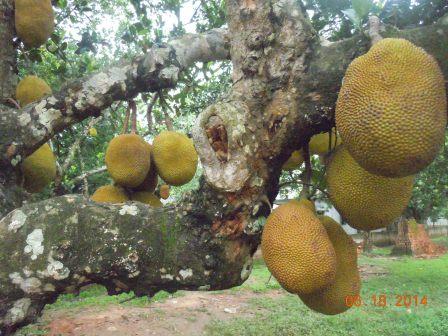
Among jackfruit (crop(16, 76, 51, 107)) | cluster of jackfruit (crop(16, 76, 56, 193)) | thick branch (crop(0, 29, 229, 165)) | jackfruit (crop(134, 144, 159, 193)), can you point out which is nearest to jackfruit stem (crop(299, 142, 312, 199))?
thick branch (crop(0, 29, 229, 165))

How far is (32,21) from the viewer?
196 centimetres

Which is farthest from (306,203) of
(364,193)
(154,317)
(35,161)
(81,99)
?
(154,317)

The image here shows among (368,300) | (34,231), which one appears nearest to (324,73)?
(34,231)

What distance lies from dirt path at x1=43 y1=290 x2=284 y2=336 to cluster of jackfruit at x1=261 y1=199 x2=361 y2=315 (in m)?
2.86

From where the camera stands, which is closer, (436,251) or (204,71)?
(204,71)

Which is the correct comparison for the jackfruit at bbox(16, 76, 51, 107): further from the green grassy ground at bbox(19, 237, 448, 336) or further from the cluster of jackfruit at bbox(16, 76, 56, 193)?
the green grassy ground at bbox(19, 237, 448, 336)

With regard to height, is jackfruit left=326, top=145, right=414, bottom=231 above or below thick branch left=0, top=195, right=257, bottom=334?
above

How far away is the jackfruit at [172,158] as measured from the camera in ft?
6.35

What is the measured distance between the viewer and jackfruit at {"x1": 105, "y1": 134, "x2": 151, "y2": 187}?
1789 mm

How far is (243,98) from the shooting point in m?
1.07

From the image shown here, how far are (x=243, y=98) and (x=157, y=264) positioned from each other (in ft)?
1.49

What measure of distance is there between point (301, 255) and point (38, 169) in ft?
4.59

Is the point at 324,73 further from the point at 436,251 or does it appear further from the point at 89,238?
the point at 436,251
